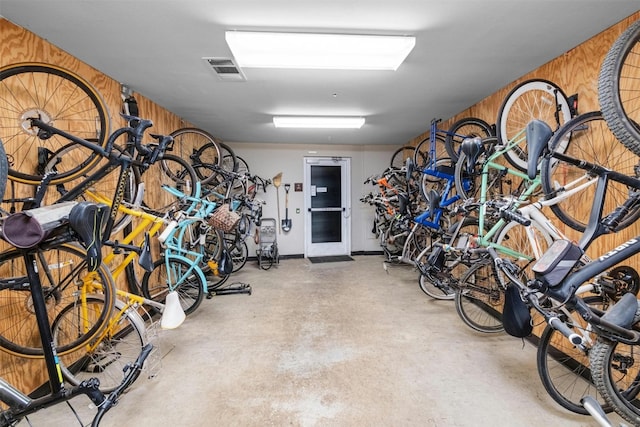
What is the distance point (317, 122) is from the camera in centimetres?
410

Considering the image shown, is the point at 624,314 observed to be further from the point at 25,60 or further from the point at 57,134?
the point at 25,60

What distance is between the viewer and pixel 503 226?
7.94ft

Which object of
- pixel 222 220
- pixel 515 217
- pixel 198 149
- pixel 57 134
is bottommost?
pixel 222 220

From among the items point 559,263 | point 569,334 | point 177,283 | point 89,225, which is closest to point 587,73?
point 559,263

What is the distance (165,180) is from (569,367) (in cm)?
446

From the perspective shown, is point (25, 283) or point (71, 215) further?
point (25, 283)

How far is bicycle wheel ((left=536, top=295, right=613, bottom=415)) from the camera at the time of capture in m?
1.66

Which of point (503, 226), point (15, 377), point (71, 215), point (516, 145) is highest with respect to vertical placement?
point (516, 145)

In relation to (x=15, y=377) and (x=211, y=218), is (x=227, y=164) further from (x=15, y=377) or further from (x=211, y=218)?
(x=15, y=377)

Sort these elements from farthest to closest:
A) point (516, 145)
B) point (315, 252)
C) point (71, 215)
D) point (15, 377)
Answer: point (315, 252), point (516, 145), point (15, 377), point (71, 215)

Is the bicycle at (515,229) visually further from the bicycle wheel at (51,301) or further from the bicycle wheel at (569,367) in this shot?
the bicycle wheel at (51,301)

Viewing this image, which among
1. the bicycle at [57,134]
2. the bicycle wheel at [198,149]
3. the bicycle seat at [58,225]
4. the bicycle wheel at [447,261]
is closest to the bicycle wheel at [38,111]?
the bicycle at [57,134]

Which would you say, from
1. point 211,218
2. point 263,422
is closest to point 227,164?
point 211,218

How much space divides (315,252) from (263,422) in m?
4.65
